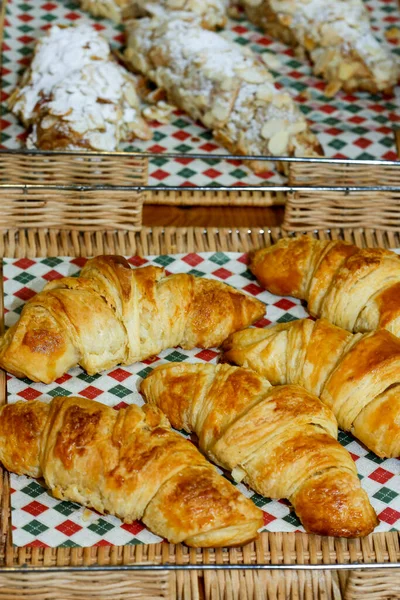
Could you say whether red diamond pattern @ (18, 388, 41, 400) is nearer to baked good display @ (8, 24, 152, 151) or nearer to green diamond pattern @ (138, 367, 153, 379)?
green diamond pattern @ (138, 367, 153, 379)

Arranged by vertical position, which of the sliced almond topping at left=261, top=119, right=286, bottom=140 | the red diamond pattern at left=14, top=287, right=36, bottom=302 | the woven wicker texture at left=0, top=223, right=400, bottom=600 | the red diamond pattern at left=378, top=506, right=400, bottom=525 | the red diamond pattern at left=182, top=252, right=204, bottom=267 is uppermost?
the sliced almond topping at left=261, top=119, right=286, bottom=140

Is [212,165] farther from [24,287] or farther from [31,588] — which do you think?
[31,588]

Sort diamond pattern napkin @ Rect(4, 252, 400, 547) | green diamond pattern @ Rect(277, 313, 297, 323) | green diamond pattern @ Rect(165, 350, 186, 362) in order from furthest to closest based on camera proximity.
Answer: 1. green diamond pattern @ Rect(277, 313, 297, 323)
2. green diamond pattern @ Rect(165, 350, 186, 362)
3. diamond pattern napkin @ Rect(4, 252, 400, 547)

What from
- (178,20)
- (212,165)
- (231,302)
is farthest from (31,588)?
(178,20)

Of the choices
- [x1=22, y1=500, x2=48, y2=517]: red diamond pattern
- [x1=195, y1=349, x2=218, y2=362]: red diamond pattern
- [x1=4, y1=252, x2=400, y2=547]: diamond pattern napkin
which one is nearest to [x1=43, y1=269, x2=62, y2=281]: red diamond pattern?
[x1=4, y1=252, x2=400, y2=547]: diamond pattern napkin

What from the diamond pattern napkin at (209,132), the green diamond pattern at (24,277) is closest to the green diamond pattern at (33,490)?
the green diamond pattern at (24,277)

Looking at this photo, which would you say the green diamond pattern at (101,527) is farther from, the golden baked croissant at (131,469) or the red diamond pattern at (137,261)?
the red diamond pattern at (137,261)

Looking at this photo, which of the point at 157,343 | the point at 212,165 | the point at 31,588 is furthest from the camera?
the point at 212,165
